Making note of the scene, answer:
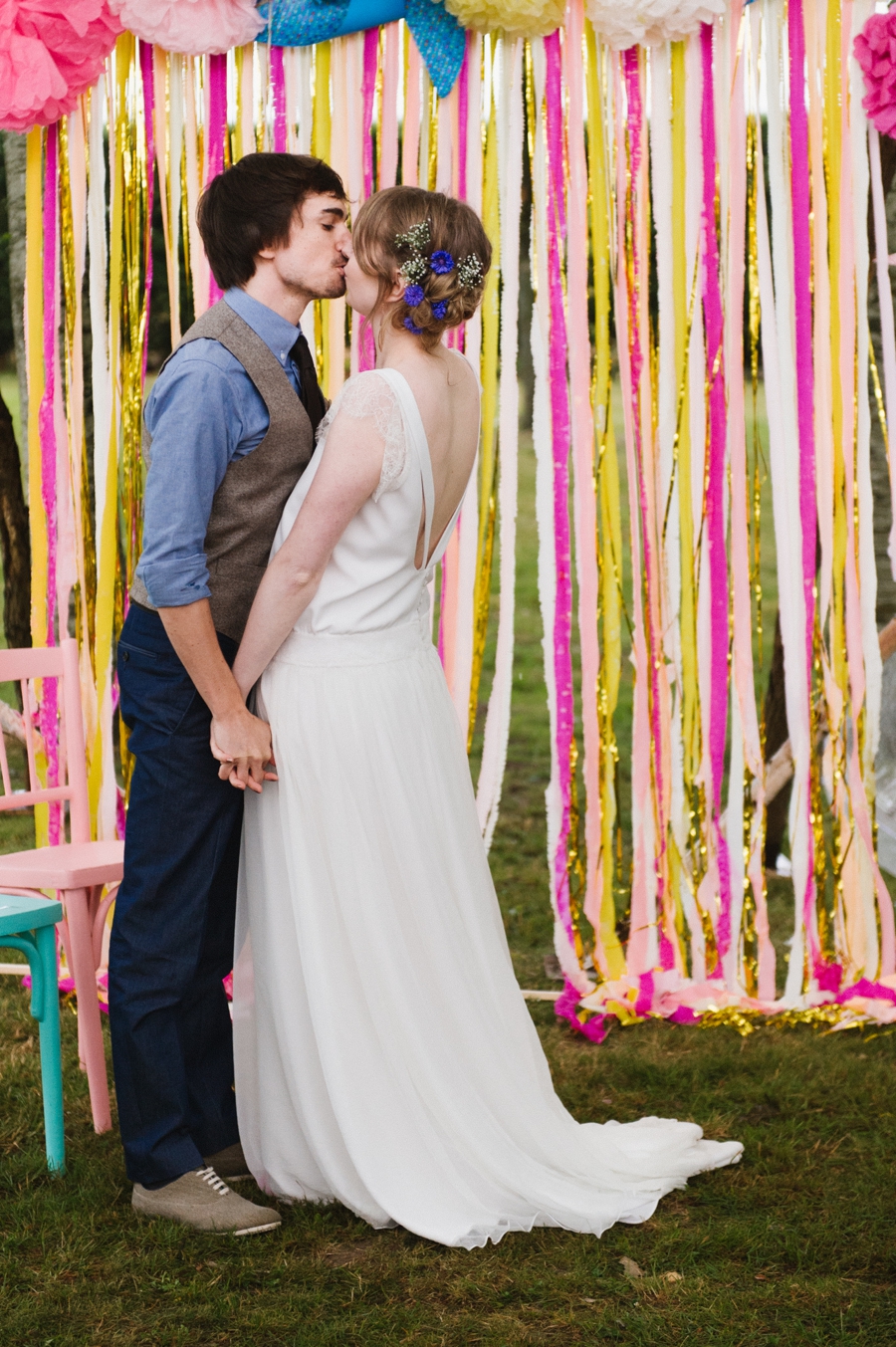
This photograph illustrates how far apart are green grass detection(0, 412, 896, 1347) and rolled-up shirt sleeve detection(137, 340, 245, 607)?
0.99 meters

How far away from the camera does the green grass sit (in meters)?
1.88

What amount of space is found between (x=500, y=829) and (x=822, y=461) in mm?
2328

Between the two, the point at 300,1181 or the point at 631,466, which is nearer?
the point at 300,1181

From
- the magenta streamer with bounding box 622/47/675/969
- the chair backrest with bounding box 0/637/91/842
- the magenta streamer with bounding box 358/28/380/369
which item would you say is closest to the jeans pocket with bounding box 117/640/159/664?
the chair backrest with bounding box 0/637/91/842

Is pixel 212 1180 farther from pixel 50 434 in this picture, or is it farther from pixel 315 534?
pixel 50 434

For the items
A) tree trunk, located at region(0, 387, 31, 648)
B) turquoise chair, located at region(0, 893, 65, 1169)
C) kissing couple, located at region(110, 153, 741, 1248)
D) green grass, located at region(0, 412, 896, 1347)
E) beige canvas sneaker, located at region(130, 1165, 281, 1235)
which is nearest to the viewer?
green grass, located at region(0, 412, 896, 1347)

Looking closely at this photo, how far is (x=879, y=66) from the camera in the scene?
2.77 metres

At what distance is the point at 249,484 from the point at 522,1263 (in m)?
1.23

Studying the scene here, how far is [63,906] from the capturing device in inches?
102

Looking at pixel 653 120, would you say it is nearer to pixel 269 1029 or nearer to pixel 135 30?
pixel 135 30

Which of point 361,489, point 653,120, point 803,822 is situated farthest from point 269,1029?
point 653,120

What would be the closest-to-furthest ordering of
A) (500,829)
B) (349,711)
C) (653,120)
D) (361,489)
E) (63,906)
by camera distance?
1. (361,489)
2. (349,711)
3. (63,906)
4. (653,120)
5. (500,829)

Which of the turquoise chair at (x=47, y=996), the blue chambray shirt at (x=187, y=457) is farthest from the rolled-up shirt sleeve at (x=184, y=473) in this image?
the turquoise chair at (x=47, y=996)

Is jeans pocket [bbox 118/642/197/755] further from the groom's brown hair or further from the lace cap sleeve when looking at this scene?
the groom's brown hair
